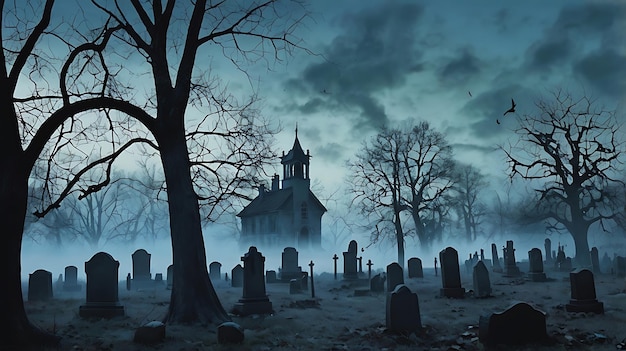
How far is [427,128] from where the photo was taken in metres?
34.9

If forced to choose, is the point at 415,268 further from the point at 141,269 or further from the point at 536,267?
the point at 141,269

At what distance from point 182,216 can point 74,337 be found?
3.61 m

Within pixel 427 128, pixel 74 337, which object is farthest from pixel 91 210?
pixel 74 337

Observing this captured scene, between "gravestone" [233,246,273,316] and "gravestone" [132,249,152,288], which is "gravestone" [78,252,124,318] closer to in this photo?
"gravestone" [233,246,273,316]

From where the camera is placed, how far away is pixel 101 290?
44.1ft

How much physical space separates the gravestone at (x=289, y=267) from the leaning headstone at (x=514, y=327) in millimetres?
18507

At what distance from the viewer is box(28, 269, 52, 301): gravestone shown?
1823cm

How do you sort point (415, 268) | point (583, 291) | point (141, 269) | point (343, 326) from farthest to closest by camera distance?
point (415, 268) < point (141, 269) < point (583, 291) < point (343, 326)

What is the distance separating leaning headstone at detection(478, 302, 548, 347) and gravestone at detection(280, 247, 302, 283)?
1851 centimetres

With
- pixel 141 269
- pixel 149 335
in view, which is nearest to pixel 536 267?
pixel 149 335

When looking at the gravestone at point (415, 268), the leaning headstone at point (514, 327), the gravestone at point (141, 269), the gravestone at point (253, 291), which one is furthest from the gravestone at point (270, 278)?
the leaning headstone at point (514, 327)

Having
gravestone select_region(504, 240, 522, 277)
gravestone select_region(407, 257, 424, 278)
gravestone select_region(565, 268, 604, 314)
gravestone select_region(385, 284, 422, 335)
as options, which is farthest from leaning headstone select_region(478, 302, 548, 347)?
gravestone select_region(407, 257, 424, 278)

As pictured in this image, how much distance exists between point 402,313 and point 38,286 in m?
14.6

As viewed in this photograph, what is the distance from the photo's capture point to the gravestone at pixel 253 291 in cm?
1402
